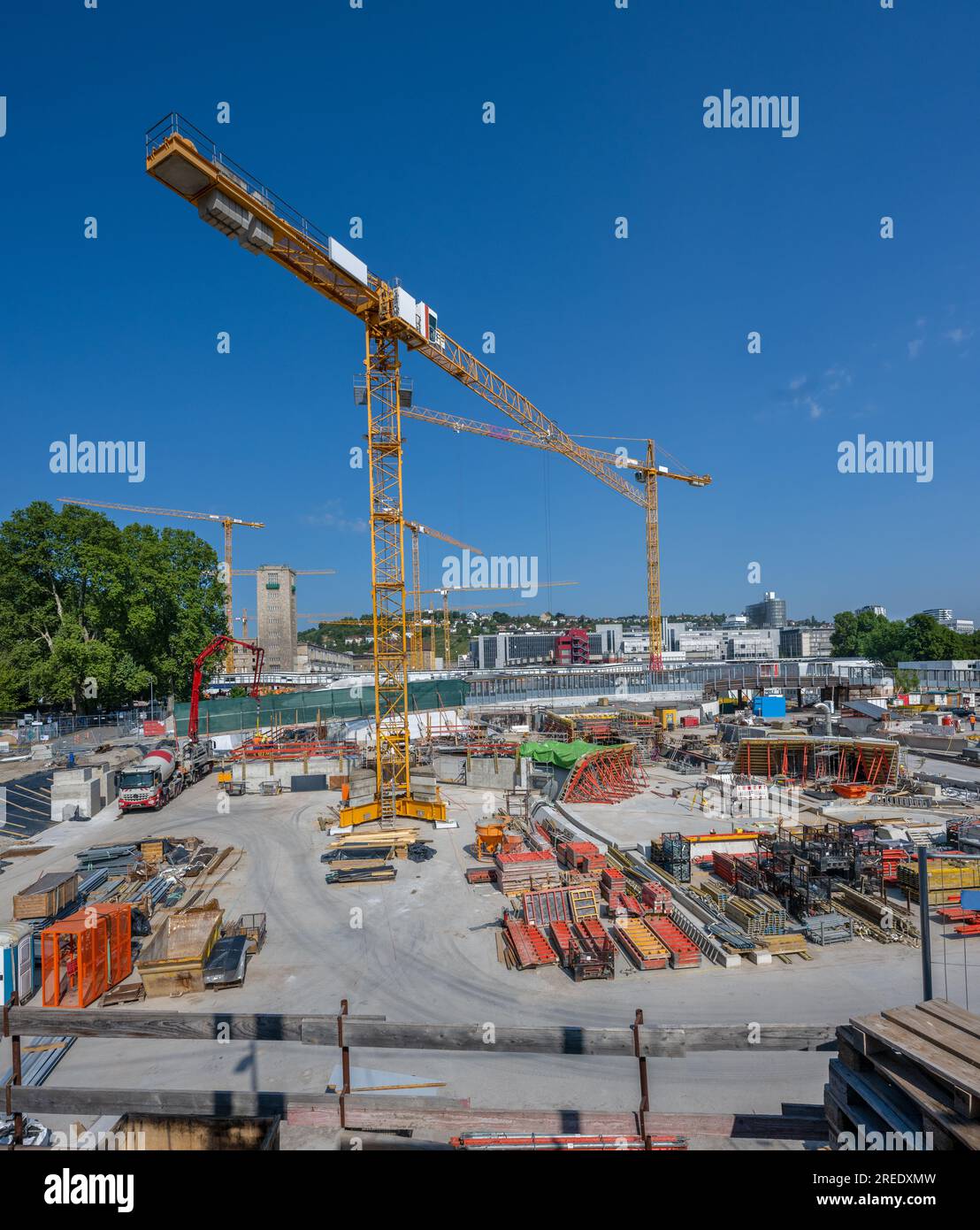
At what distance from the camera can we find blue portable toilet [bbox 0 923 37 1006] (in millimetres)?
9844

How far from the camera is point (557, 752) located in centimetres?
2384

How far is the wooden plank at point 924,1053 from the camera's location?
3.11 meters

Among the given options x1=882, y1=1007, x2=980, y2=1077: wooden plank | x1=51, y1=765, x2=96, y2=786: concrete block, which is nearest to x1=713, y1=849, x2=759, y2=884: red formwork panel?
x1=882, y1=1007, x2=980, y2=1077: wooden plank

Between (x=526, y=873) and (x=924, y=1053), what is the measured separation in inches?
465

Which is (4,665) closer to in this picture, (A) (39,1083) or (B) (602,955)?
(A) (39,1083)

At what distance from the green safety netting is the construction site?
342mm

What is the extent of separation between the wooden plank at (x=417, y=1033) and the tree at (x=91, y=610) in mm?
37018

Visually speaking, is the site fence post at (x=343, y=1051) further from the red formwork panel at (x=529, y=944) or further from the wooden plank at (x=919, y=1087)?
the red formwork panel at (x=529, y=944)

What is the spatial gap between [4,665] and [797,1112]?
141 ft

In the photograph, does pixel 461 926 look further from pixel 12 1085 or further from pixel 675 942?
pixel 12 1085

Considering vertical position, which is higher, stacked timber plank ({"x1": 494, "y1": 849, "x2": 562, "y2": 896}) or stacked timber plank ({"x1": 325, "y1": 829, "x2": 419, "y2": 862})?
stacked timber plank ({"x1": 494, "y1": 849, "x2": 562, "y2": 896})

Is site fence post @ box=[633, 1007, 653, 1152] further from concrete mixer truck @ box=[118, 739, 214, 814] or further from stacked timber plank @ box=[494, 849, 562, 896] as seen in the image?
concrete mixer truck @ box=[118, 739, 214, 814]

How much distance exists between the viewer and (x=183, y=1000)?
1023cm
